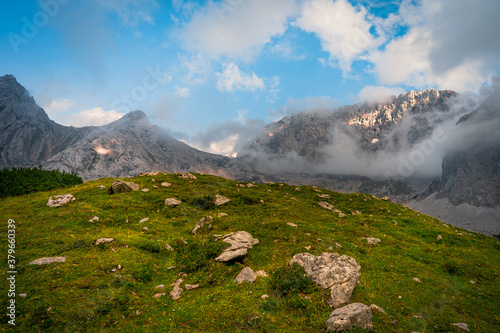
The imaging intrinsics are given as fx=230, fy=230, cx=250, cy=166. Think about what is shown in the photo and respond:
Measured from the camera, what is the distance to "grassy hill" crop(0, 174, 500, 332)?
12602 millimetres

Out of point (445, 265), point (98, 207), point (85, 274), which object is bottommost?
point (445, 265)

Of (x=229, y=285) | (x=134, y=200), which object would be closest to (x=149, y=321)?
(x=229, y=285)

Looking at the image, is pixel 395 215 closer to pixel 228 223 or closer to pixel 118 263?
pixel 228 223

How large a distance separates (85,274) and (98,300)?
3607 millimetres

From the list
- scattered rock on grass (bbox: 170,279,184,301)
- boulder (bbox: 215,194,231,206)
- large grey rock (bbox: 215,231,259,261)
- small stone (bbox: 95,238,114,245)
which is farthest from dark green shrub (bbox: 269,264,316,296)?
boulder (bbox: 215,194,231,206)

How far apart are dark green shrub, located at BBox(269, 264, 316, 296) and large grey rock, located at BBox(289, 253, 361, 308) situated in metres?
0.62

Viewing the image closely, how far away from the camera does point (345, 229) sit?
3216cm

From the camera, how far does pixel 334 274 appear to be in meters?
15.6

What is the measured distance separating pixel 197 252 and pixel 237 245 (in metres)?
3.61

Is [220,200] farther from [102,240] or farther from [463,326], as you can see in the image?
[463,326]

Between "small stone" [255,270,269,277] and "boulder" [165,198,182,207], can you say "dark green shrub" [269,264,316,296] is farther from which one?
"boulder" [165,198,182,207]

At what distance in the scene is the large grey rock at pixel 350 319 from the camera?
11.5m

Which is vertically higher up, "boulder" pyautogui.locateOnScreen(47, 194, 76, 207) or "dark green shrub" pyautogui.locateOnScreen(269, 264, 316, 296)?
"boulder" pyautogui.locateOnScreen(47, 194, 76, 207)

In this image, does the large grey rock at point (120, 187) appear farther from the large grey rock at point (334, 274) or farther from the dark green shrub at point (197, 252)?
the large grey rock at point (334, 274)
